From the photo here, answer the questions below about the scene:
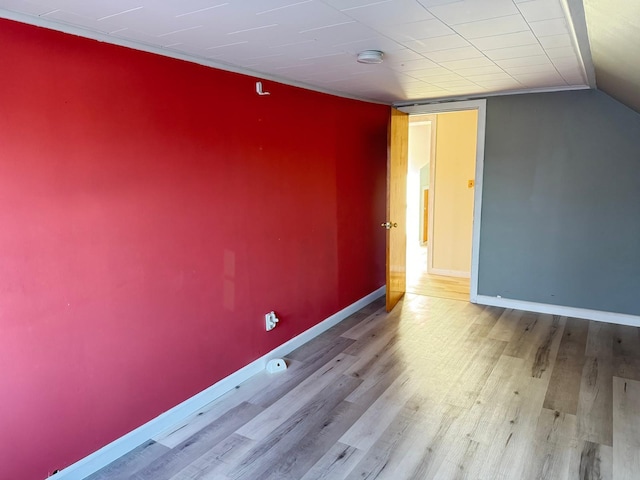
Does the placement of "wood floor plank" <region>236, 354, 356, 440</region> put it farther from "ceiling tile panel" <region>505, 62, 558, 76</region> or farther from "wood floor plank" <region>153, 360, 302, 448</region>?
"ceiling tile panel" <region>505, 62, 558, 76</region>

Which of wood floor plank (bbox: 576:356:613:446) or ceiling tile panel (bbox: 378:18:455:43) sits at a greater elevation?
ceiling tile panel (bbox: 378:18:455:43)

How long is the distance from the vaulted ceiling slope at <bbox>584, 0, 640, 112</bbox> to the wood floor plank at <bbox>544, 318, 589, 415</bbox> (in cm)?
193

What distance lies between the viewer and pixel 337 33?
202 centimetres

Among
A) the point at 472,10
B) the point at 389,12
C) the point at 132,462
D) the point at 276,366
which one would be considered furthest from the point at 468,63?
Result: the point at 132,462

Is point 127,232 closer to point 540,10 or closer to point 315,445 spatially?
point 315,445

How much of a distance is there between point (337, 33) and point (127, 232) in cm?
145

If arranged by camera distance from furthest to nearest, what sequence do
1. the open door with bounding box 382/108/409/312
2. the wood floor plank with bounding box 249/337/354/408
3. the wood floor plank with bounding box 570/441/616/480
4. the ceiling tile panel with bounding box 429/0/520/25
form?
the open door with bounding box 382/108/409/312 → the wood floor plank with bounding box 249/337/354/408 → the wood floor plank with bounding box 570/441/616/480 → the ceiling tile panel with bounding box 429/0/520/25

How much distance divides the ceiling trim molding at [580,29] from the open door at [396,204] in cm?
170

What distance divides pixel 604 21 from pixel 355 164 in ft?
8.33

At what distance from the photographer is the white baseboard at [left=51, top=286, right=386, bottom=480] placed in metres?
2.09

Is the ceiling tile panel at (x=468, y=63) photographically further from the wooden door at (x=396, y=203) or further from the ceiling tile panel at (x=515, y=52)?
the wooden door at (x=396, y=203)

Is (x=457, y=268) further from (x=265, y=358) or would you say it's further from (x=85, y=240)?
(x=85, y=240)

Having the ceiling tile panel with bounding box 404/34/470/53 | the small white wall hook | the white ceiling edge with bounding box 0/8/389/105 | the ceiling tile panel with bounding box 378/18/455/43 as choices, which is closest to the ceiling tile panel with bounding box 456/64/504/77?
the ceiling tile panel with bounding box 404/34/470/53

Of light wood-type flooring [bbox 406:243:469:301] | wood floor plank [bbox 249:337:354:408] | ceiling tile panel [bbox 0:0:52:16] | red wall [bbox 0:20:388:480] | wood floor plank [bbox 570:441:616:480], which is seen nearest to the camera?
ceiling tile panel [bbox 0:0:52:16]
